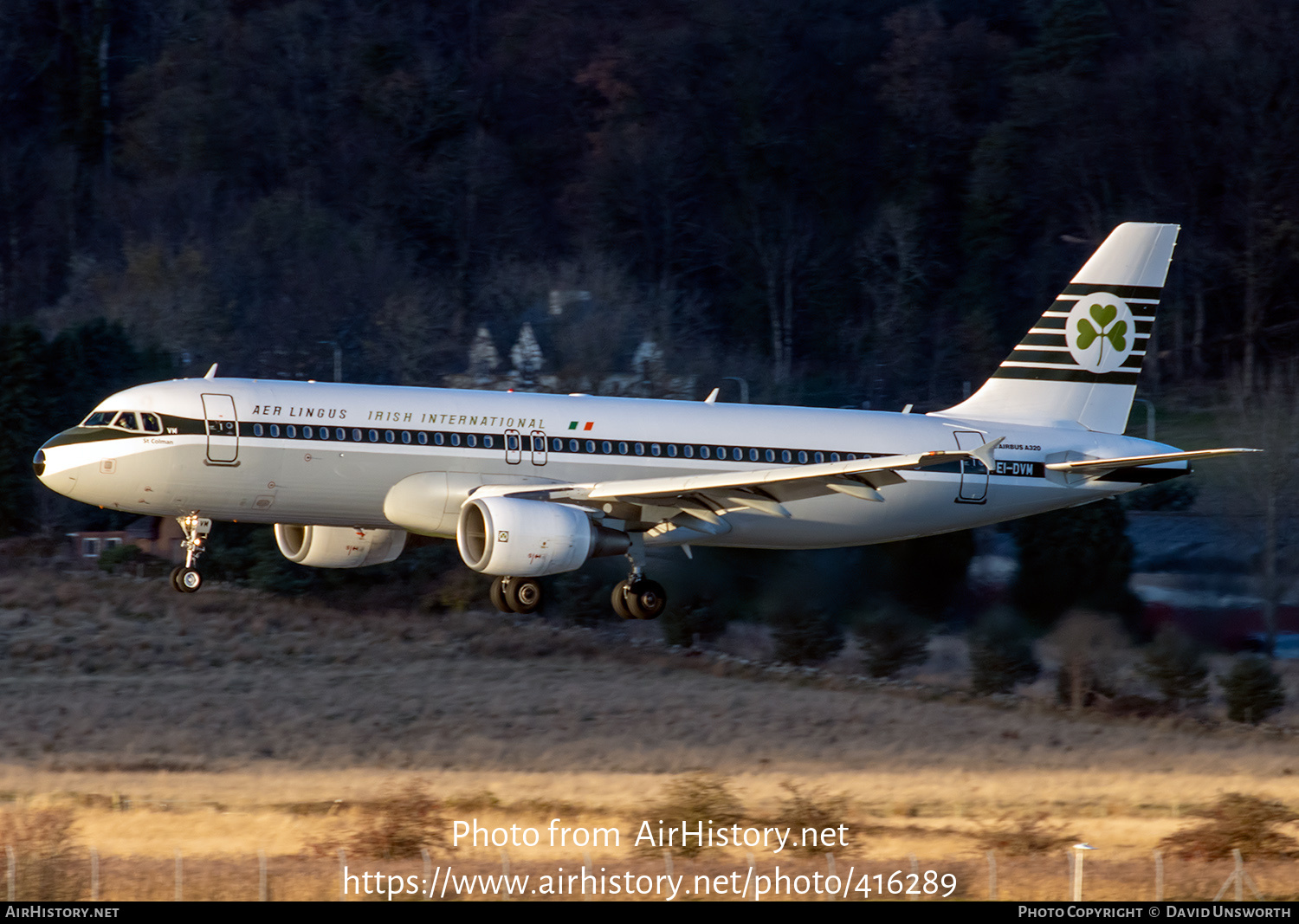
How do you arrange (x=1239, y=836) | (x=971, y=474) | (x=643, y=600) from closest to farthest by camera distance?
(x=1239, y=836), (x=643, y=600), (x=971, y=474)

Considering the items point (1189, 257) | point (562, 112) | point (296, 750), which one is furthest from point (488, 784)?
point (562, 112)

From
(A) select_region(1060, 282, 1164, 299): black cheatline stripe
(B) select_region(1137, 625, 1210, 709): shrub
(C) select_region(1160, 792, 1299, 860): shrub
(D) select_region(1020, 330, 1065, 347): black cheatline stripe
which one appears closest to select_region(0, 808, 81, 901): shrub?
(C) select_region(1160, 792, 1299, 860): shrub

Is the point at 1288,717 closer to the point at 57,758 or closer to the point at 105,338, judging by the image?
the point at 57,758

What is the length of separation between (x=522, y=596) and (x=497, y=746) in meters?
9.26

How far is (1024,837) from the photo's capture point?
32.8 metres

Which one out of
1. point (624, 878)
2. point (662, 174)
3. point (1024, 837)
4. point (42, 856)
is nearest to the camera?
point (42, 856)

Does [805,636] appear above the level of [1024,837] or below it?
above

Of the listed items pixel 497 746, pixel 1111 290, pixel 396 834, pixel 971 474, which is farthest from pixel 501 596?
pixel 1111 290

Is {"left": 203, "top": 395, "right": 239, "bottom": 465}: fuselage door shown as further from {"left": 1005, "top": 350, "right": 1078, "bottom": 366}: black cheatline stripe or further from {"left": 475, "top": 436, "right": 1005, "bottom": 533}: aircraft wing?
{"left": 1005, "top": 350, "right": 1078, "bottom": 366}: black cheatline stripe

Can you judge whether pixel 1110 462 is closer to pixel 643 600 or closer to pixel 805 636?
pixel 643 600

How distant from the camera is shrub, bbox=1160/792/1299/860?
31344 millimetres

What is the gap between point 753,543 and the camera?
3847 centimetres

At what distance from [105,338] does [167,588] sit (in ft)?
39.9

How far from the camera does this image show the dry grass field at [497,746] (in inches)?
1218
